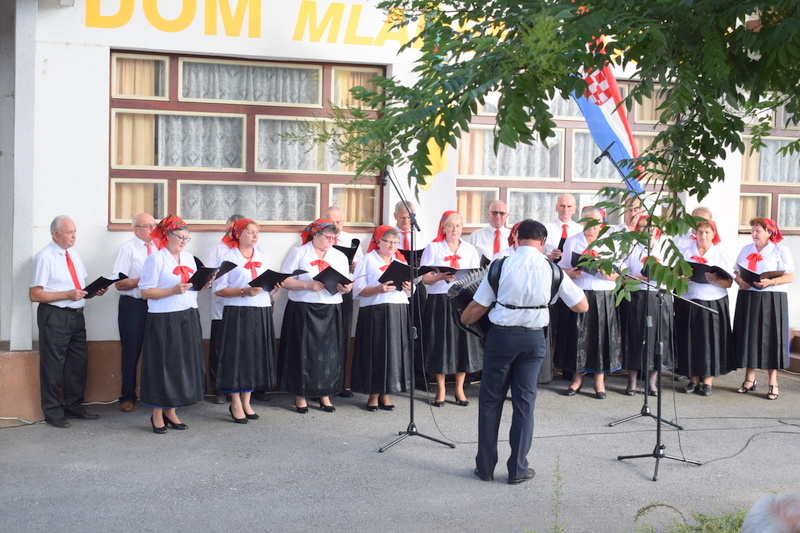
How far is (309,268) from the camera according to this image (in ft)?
28.5

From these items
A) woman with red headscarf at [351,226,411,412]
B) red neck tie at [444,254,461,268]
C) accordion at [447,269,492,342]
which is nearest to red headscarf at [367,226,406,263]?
woman with red headscarf at [351,226,411,412]

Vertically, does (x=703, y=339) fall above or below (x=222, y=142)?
below

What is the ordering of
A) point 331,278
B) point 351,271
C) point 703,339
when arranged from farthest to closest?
point 703,339 < point 351,271 < point 331,278

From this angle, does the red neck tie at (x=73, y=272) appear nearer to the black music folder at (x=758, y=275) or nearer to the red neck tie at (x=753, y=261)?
the black music folder at (x=758, y=275)

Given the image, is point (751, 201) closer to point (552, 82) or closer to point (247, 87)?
point (247, 87)

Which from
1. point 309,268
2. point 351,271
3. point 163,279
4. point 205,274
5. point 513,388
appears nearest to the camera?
point 513,388

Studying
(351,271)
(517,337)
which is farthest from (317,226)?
(517,337)

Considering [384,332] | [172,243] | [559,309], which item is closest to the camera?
[172,243]

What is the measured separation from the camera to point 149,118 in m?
9.48

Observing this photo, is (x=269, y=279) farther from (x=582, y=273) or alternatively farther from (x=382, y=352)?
(x=582, y=273)

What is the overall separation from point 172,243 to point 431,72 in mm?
5057

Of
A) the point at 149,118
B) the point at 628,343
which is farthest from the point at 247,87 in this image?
the point at 628,343

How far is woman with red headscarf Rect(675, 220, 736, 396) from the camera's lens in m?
9.77

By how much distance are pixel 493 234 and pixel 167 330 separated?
3.90 m
